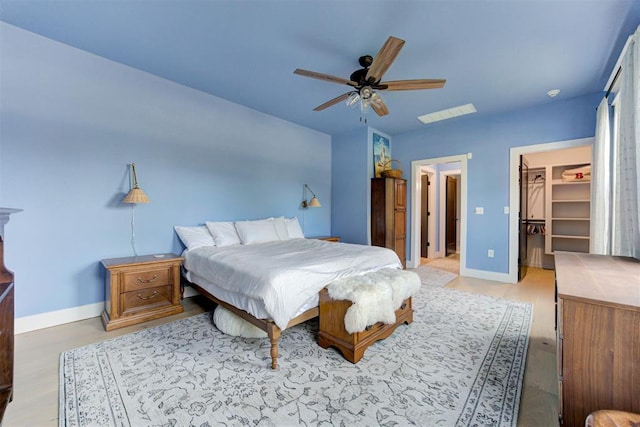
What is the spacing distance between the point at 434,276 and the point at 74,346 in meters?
4.64

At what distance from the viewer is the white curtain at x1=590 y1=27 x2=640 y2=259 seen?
5.95 ft

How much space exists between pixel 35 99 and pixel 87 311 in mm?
2131

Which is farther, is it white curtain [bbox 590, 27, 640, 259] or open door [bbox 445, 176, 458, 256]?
open door [bbox 445, 176, 458, 256]

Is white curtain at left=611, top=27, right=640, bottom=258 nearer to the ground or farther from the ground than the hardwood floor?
farther from the ground

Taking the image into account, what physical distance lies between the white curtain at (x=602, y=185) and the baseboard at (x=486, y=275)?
1.21 meters

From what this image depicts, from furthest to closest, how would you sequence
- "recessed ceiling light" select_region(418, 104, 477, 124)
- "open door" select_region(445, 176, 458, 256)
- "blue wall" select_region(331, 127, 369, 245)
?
1. "open door" select_region(445, 176, 458, 256)
2. "blue wall" select_region(331, 127, 369, 245)
3. "recessed ceiling light" select_region(418, 104, 477, 124)

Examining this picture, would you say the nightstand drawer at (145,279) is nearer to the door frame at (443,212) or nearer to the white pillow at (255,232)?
the white pillow at (255,232)

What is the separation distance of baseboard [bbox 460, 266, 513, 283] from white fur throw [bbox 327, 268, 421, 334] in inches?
105

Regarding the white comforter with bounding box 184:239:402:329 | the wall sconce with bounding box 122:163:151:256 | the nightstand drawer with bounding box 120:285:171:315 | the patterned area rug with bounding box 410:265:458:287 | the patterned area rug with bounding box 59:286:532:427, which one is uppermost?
the wall sconce with bounding box 122:163:151:256

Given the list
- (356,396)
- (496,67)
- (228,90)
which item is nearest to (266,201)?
(228,90)

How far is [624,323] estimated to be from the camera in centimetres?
106

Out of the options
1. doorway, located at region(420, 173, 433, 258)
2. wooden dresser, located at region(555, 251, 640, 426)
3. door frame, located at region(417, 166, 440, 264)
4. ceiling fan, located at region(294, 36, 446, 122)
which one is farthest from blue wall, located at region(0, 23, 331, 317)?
door frame, located at region(417, 166, 440, 264)

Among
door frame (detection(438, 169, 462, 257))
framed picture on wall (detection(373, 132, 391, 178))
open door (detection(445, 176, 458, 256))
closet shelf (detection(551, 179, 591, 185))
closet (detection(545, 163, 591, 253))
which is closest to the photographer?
closet shelf (detection(551, 179, 591, 185))

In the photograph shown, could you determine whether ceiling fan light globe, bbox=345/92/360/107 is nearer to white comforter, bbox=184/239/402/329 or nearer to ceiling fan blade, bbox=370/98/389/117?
ceiling fan blade, bbox=370/98/389/117
